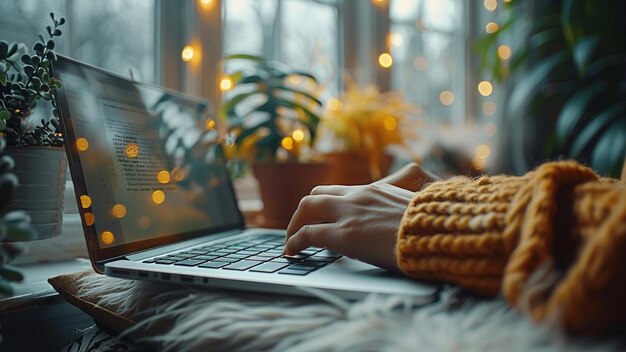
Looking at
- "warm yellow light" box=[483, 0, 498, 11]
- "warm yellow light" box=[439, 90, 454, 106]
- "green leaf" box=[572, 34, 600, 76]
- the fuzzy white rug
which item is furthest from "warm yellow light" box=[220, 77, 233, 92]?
"warm yellow light" box=[483, 0, 498, 11]

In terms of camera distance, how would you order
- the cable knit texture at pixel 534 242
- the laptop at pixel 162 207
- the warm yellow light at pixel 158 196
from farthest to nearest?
the warm yellow light at pixel 158 196 < the laptop at pixel 162 207 < the cable knit texture at pixel 534 242

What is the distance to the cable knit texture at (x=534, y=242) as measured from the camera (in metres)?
0.30

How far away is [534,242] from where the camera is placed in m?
0.33

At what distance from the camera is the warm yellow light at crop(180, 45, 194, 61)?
121 centimetres

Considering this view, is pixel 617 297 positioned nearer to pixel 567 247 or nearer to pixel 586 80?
pixel 567 247

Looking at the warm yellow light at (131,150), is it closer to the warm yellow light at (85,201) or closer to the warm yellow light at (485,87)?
the warm yellow light at (85,201)

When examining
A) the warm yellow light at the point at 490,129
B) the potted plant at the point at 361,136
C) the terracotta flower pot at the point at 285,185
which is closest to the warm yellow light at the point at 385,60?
the potted plant at the point at 361,136

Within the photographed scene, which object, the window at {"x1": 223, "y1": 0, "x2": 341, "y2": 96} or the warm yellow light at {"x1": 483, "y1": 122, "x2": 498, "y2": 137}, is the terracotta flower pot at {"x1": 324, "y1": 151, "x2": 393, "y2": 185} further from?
the warm yellow light at {"x1": 483, "y1": 122, "x2": 498, "y2": 137}

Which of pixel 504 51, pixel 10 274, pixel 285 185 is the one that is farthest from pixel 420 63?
pixel 10 274

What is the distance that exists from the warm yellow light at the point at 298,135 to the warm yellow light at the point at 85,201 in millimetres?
615

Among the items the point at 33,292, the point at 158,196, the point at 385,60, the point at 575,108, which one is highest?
the point at 385,60

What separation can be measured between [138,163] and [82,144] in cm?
11

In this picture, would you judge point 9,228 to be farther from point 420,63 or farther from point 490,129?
point 490,129

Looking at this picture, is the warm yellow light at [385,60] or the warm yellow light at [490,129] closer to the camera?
the warm yellow light at [385,60]
